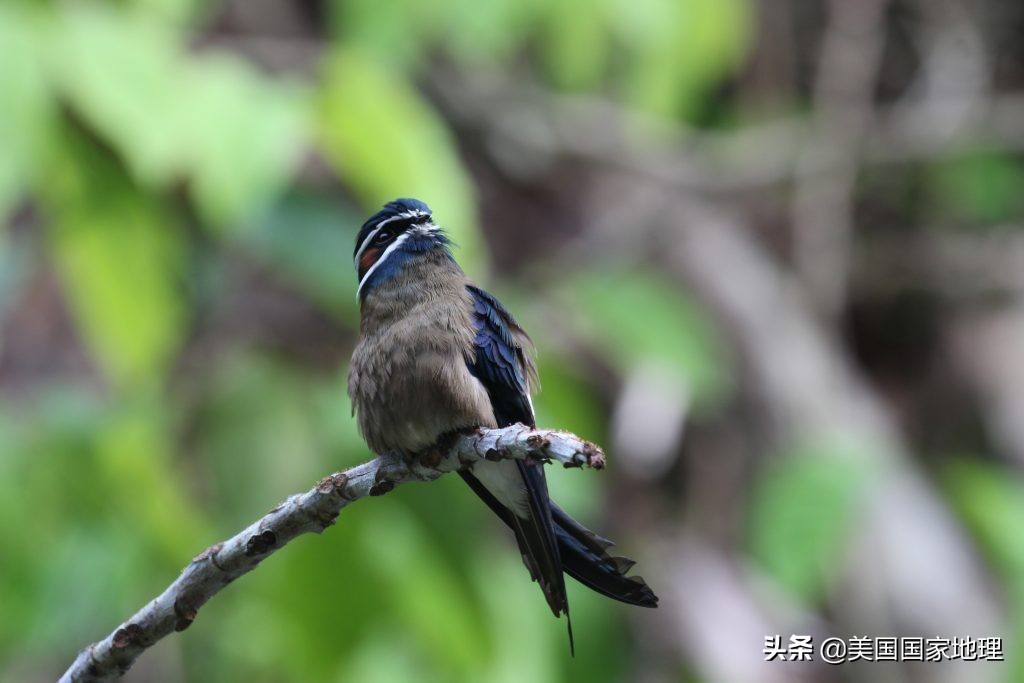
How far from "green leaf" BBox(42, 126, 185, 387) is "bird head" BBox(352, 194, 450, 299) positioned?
2.89 ft

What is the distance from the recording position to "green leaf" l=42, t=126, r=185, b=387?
3643 mm

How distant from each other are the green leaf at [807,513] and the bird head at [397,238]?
2.72 m

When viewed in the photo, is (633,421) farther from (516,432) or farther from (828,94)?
(516,432)

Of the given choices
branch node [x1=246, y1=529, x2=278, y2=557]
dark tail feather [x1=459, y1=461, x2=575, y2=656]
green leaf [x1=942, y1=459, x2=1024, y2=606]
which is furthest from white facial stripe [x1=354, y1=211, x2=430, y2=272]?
green leaf [x1=942, y1=459, x2=1024, y2=606]

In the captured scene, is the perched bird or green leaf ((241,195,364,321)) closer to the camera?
the perched bird

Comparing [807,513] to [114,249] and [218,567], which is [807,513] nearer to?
[114,249]

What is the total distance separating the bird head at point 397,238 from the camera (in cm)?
311

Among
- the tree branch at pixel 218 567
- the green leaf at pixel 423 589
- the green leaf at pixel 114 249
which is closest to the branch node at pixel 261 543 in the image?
the tree branch at pixel 218 567

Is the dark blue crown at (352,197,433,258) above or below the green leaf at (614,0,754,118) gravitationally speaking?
below

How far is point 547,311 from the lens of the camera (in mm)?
7188

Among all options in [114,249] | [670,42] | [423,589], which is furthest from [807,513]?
[114,249]

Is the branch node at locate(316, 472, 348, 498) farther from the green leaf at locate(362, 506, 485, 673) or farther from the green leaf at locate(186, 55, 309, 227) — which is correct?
the green leaf at locate(362, 506, 485, 673)

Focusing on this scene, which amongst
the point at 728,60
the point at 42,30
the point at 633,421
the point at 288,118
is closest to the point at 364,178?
the point at 288,118

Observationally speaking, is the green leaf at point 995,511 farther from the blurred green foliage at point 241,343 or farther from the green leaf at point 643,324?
the blurred green foliage at point 241,343
